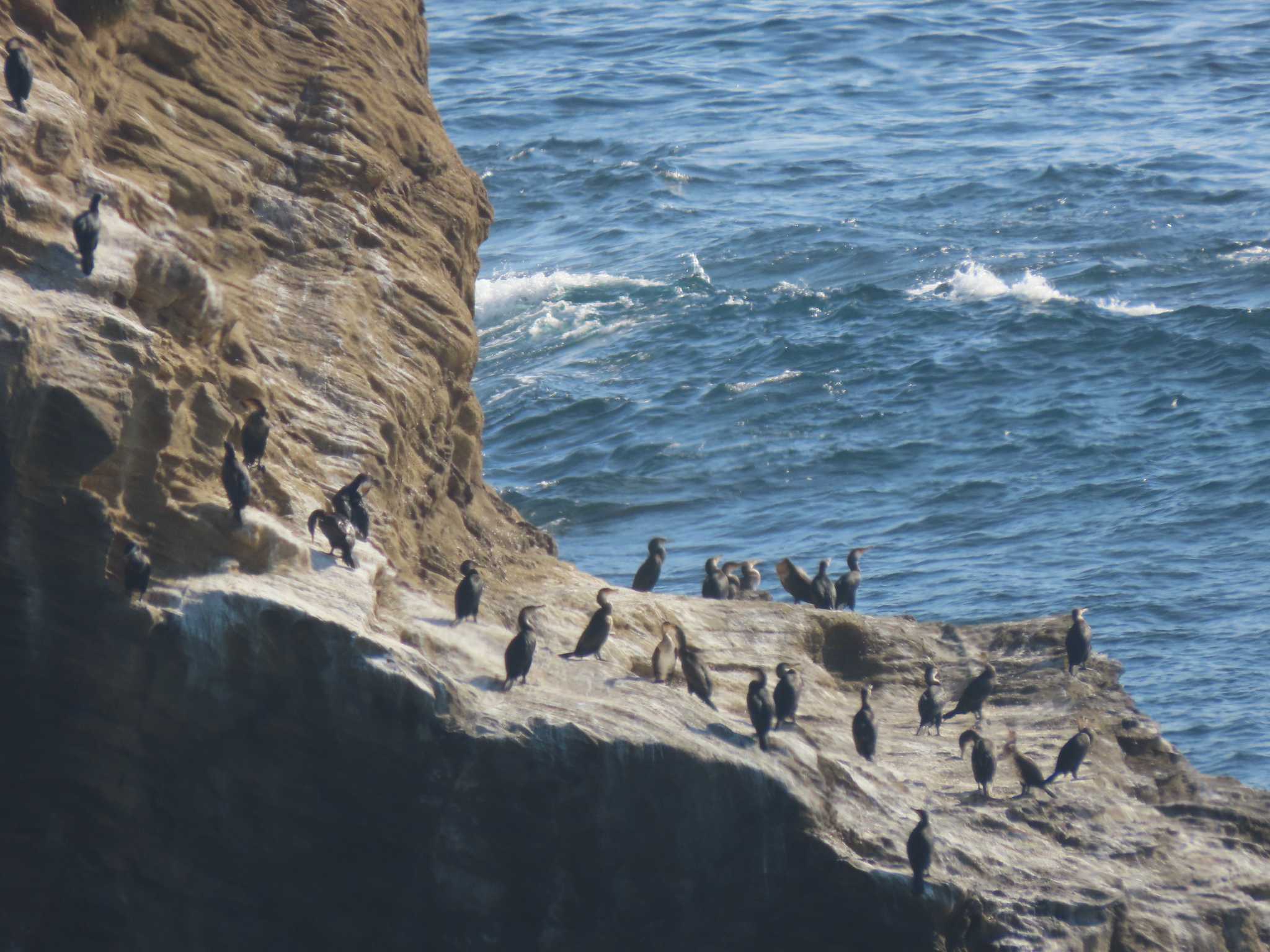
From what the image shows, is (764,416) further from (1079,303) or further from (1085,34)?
(1085,34)

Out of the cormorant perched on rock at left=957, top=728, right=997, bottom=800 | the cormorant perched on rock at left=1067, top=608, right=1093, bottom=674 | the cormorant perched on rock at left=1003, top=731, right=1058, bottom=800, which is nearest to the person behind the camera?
the cormorant perched on rock at left=957, top=728, right=997, bottom=800

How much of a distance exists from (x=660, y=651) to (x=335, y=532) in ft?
9.83

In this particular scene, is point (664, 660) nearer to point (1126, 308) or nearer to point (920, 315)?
point (920, 315)

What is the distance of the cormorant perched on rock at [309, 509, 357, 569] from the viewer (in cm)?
1105

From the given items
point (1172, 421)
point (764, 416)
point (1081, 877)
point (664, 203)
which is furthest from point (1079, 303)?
point (1081, 877)

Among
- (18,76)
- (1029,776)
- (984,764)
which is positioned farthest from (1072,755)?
(18,76)

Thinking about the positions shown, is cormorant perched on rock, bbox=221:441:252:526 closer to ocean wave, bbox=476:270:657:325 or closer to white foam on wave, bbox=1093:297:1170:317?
ocean wave, bbox=476:270:657:325

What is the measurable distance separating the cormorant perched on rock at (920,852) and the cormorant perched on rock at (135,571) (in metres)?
5.31

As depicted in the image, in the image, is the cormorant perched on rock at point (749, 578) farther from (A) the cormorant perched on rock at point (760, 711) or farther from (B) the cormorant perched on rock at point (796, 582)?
(A) the cormorant perched on rock at point (760, 711)

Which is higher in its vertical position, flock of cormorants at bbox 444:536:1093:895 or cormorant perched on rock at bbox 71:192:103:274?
cormorant perched on rock at bbox 71:192:103:274

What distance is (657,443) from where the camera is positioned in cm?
2870

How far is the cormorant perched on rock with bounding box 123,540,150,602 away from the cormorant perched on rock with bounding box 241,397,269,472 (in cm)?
123

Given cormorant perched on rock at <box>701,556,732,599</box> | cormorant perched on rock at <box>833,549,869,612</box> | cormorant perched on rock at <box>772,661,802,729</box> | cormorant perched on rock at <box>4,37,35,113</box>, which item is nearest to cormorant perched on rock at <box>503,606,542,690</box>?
cormorant perched on rock at <box>772,661,802,729</box>

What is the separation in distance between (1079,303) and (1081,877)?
67.7 ft
